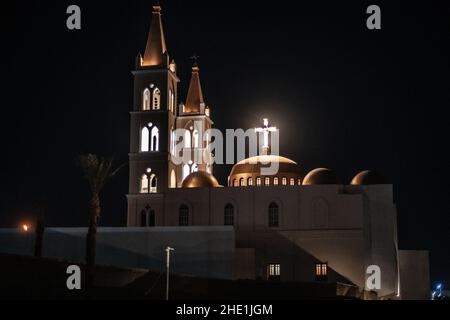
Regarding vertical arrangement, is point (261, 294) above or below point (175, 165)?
below

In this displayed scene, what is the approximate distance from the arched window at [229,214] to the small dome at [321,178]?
17.3 feet

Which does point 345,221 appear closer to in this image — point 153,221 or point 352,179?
Answer: point 352,179

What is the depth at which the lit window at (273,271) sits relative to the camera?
48125mm

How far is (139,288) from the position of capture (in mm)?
34781

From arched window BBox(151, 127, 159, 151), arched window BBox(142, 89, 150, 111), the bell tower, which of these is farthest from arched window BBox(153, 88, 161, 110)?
arched window BBox(151, 127, 159, 151)

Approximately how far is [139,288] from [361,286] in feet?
59.7

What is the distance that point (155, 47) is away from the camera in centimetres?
5669

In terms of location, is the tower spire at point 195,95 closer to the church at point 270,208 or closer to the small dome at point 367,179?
the church at point 270,208

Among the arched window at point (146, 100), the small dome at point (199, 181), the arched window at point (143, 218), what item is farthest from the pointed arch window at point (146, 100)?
the arched window at point (143, 218)

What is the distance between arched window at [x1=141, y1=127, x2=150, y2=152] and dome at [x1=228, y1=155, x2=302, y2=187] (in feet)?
22.0

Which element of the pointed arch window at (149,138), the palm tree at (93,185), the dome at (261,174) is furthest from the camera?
the pointed arch window at (149,138)

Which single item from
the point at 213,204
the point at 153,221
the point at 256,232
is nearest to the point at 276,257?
the point at 256,232

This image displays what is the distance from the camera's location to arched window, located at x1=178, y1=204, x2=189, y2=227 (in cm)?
5103
